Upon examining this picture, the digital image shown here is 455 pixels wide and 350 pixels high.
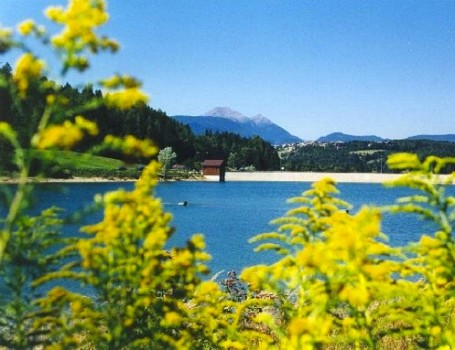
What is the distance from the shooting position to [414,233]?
4588 centimetres

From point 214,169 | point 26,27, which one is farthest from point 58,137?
point 214,169

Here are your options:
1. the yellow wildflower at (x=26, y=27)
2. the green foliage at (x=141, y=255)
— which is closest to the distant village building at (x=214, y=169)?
the green foliage at (x=141, y=255)

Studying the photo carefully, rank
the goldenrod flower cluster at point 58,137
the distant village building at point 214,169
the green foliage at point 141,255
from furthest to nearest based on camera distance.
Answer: the distant village building at point 214,169
the green foliage at point 141,255
the goldenrod flower cluster at point 58,137

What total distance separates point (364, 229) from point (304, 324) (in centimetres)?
73

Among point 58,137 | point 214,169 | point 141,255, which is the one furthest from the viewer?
point 214,169

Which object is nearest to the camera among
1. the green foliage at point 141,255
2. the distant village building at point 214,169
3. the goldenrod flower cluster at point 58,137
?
the goldenrod flower cluster at point 58,137

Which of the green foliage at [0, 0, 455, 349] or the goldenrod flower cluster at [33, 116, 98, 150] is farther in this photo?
the green foliage at [0, 0, 455, 349]

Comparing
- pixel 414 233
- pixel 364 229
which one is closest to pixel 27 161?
pixel 364 229

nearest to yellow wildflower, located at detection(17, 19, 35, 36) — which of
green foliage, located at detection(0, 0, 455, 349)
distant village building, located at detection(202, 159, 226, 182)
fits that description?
green foliage, located at detection(0, 0, 455, 349)

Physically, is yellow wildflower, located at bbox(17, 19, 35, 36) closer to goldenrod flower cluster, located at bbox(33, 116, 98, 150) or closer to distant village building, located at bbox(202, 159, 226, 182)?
goldenrod flower cluster, located at bbox(33, 116, 98, 150)

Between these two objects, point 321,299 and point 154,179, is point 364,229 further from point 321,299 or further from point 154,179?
point 154,179

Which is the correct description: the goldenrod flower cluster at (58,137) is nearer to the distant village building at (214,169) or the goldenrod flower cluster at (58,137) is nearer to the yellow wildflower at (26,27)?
the yellow wildflower at (26,27)

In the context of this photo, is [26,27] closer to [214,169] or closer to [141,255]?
[141,255]

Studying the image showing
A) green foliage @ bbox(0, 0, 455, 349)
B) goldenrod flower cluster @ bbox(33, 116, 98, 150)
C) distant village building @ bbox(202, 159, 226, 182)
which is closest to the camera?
goldenrod flower cluster @ bbox(33, 116, 98, 150)
